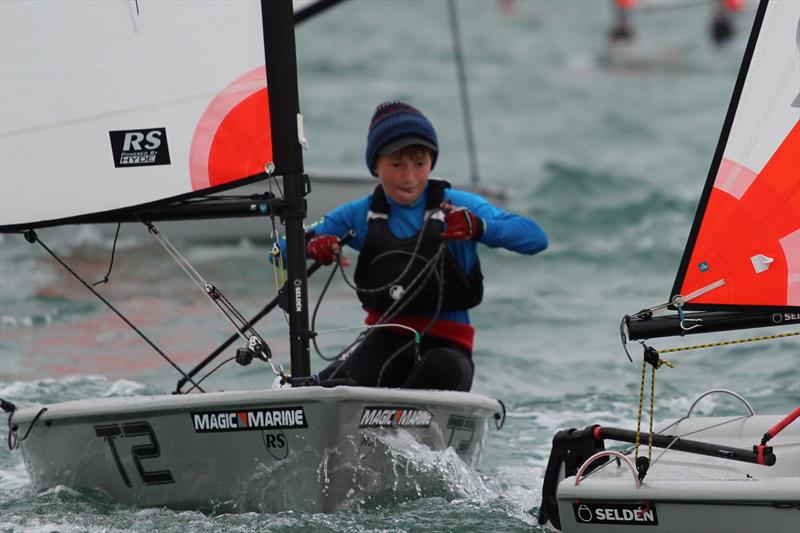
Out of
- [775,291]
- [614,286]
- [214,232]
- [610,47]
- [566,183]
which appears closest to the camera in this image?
[775,291]

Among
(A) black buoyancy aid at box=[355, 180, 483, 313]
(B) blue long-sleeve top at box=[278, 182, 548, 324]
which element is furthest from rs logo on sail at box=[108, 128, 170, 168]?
(A) black buoyancy aid at box=[355, 180, 483, 313]

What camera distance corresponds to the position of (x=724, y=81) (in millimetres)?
18844

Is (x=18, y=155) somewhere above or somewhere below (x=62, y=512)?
above

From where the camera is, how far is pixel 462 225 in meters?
3.57

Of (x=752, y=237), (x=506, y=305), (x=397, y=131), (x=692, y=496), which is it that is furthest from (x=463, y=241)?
(x=506, y=305)

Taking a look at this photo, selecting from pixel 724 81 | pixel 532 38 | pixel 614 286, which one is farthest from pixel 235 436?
pixel 532 38

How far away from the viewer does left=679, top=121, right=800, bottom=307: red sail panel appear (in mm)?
2889

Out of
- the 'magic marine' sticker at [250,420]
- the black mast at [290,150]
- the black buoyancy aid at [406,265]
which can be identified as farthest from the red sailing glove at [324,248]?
the 'magic marine' sticker at [250,420]

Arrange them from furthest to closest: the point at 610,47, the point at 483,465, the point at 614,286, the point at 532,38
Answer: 1. the point at 532,38
2. the point at 610,47
3. the point at 614,286
4. the point at 483,465

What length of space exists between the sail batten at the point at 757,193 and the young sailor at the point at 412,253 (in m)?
0.82

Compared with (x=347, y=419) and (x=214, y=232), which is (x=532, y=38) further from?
(x=347, y=419)

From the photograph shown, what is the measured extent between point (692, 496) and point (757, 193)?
0.70 m

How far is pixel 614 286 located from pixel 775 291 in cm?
509

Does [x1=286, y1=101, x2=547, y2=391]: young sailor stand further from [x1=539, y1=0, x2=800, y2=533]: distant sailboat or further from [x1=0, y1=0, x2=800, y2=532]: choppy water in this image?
[x1=539, y1=0, x2=800, y2=533]: distant sailboat
